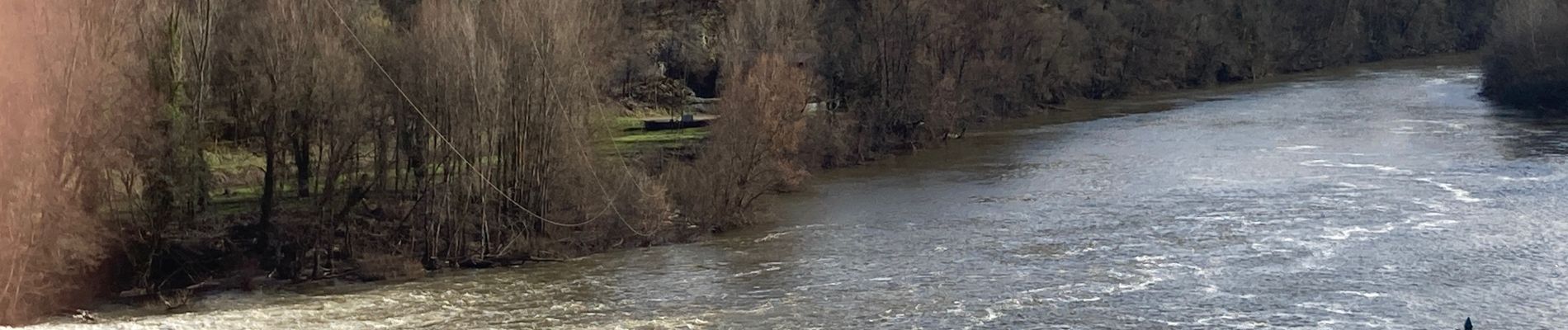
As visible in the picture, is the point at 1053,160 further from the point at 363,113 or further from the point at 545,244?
the point at 363,113

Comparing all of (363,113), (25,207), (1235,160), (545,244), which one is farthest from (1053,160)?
(25,207)

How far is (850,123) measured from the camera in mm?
49344

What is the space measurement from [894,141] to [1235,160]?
37.7 ft

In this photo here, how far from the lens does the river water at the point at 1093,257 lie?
25.1m

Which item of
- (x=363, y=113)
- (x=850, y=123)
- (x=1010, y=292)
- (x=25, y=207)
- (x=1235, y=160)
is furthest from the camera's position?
(x=850, y=123)

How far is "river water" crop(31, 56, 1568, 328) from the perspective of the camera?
25.1 metres

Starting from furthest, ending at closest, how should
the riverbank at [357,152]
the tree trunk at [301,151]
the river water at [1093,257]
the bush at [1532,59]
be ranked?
the bush at [1532,59] → the tree trunk at [301,151] → the riverbank at [357,152] → the river water at [1093,257]

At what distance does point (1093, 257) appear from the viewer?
30125 millimetres

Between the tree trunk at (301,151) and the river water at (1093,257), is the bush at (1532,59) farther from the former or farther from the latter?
the tree trunk at (301,151)

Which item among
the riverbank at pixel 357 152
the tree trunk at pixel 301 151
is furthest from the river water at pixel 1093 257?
the tree trunk at pixel 301 151

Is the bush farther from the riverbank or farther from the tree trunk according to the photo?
the tree trunk

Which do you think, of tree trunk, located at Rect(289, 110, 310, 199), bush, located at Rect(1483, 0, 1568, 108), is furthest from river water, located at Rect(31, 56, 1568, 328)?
bush, located at Rect(1483, 0, 1568, 108)

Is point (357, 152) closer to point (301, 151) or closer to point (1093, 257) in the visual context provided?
point (301, 151)

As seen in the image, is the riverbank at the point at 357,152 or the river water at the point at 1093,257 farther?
the riverbank at the point at 357,152
